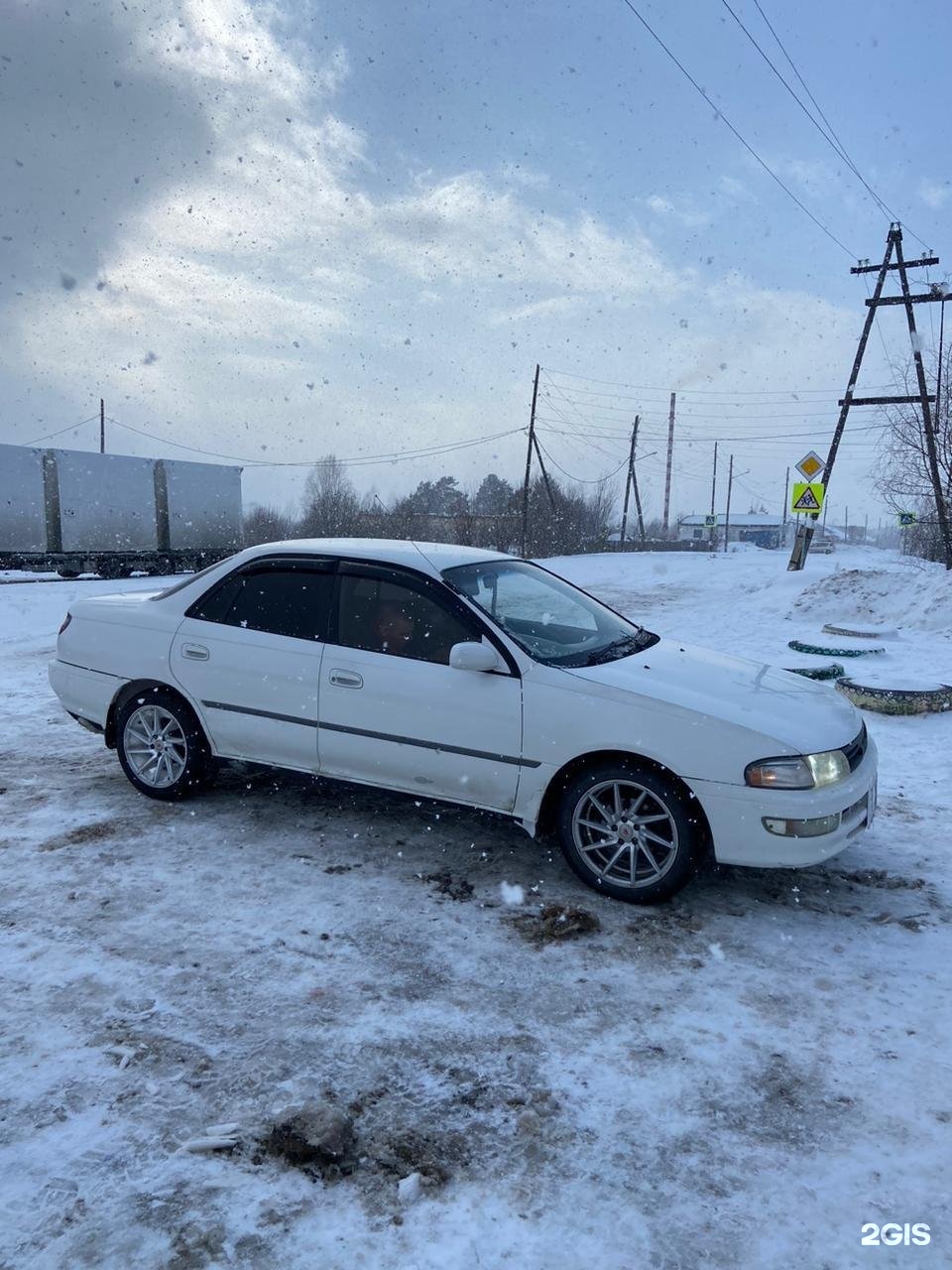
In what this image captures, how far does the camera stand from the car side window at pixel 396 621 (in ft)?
13.7

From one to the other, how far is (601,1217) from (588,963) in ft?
4.01

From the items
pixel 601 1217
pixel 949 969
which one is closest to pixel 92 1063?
pixel 601 1217

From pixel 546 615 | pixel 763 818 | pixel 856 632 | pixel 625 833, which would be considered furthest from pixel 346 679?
pixel 856 632

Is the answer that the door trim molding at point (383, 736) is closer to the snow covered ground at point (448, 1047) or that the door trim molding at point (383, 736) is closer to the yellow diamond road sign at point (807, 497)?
the snow covered ground at point (448, 1047)

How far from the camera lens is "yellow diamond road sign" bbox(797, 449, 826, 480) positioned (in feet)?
54.3

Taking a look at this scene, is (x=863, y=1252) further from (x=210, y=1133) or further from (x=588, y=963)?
(x=210, y=1133)

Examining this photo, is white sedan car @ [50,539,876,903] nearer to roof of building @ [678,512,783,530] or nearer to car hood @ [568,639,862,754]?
car hood @ [568,639,862,754]

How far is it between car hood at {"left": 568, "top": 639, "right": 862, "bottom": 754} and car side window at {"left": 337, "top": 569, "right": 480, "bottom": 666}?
68cm

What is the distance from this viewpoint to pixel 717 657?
15.4 feet

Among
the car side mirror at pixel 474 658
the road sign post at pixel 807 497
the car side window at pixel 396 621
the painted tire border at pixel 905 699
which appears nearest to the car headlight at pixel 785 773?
the car side mirror at pixel 474 658

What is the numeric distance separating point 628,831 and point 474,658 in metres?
1.06

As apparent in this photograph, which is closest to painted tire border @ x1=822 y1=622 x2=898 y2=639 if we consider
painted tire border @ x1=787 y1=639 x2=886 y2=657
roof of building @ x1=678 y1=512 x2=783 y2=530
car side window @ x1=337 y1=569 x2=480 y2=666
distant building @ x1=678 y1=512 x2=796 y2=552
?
painted tire border @ x1=787 y1=639 x2=886 y2=657

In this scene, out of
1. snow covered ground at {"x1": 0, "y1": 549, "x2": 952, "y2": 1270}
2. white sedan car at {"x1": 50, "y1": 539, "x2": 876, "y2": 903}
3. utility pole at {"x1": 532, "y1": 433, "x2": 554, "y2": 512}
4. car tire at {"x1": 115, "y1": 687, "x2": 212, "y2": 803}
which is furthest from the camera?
utility pole at {"x1": 532, "y1": 433, "x2": 554, "y2": 512}

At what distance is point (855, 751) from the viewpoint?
3.91 metres
